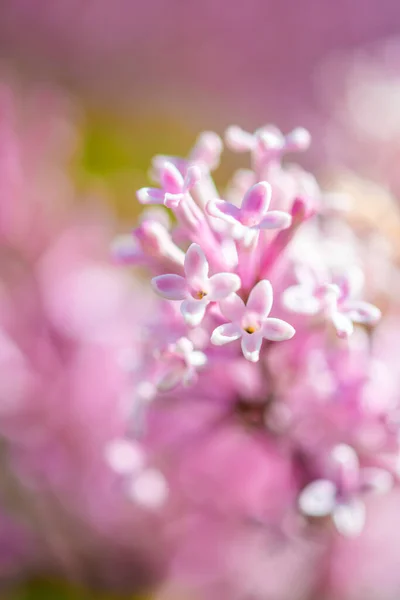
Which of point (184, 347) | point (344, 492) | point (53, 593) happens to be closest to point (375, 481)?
point (344, 492)

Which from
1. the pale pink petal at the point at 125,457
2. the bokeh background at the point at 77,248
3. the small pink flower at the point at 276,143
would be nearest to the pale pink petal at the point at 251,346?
the small pink flower at the point at 276,143

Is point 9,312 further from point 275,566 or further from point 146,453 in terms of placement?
point 275,566

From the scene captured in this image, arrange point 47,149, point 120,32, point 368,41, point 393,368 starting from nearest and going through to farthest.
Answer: point 393,368 < point 47,149 < point 368,41 < point 120,32

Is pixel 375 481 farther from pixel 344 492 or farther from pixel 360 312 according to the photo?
pixel 360 312

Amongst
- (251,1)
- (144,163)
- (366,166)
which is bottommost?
(366,166)

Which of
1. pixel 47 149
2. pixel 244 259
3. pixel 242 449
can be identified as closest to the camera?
pixel 244 259

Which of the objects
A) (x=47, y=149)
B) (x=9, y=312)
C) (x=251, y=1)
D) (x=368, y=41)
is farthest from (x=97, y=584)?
(x=251, y=1)

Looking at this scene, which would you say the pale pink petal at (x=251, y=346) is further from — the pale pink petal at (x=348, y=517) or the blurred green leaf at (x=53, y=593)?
the blurred green leaf at (x=53, y=593)
